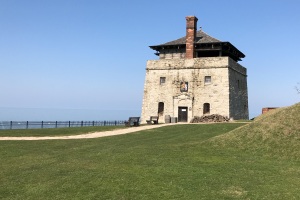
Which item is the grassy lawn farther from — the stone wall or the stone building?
the stone building

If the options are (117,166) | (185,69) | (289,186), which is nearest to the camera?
(289,186)

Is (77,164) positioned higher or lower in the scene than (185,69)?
lower

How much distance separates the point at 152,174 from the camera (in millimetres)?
11781

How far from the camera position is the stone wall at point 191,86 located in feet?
130

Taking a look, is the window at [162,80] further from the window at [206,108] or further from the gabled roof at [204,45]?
the window at [206,108]

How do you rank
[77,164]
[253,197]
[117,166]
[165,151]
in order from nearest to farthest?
[253,197]
[117,166]
[77,164]
[165,151]

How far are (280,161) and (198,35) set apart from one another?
3188 centimetres

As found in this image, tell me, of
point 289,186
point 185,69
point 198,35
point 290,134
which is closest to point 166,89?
point 185,69

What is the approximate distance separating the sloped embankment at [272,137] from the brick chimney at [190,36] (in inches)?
887

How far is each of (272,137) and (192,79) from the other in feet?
80.6

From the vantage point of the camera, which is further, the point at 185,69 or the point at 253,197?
the point at 185,69

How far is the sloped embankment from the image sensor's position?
1532cm

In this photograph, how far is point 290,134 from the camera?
54.4ft

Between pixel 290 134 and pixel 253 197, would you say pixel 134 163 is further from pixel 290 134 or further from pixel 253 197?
pixel 290 134
